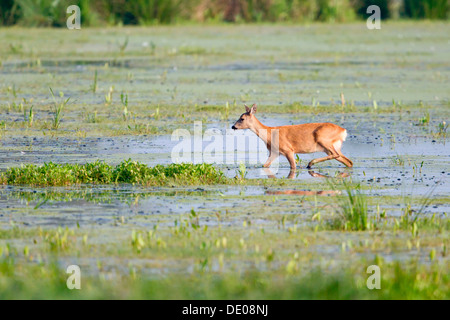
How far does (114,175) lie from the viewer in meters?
11.8

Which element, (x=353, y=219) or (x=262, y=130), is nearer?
(x=353, y=219)

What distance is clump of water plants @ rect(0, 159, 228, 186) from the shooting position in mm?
11586

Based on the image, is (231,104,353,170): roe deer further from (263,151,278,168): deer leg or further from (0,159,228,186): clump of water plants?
(0,159,228,186): clump of water plants

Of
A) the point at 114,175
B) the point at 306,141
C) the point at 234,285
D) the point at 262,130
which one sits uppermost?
the point at 262,130

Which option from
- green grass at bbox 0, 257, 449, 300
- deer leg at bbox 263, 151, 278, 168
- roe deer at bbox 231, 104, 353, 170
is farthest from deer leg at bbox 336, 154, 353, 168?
green grass at bbox 0, 257, 449, 300

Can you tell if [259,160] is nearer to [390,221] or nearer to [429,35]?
[390,221]

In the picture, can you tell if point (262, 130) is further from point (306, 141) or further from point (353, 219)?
point (353, 219)

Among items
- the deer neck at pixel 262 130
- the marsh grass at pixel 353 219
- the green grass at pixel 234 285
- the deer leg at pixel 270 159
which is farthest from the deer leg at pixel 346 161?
the green grass at pixel 234 285

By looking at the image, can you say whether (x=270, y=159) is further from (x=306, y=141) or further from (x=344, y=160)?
(x=344, y=160)

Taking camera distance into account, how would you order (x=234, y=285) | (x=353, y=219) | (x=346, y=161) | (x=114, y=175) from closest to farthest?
(x=234, y=285), (x=353, y=219), (x=114, y=175), (x=346, y=161)

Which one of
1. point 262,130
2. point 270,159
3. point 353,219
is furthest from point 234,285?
point 262,130

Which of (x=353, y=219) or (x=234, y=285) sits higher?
(x=353, y=219)

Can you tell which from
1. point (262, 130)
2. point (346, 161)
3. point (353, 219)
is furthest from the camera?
point (262, 130)

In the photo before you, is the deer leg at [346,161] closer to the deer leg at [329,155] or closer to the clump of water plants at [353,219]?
the deer leg at [329,155]
